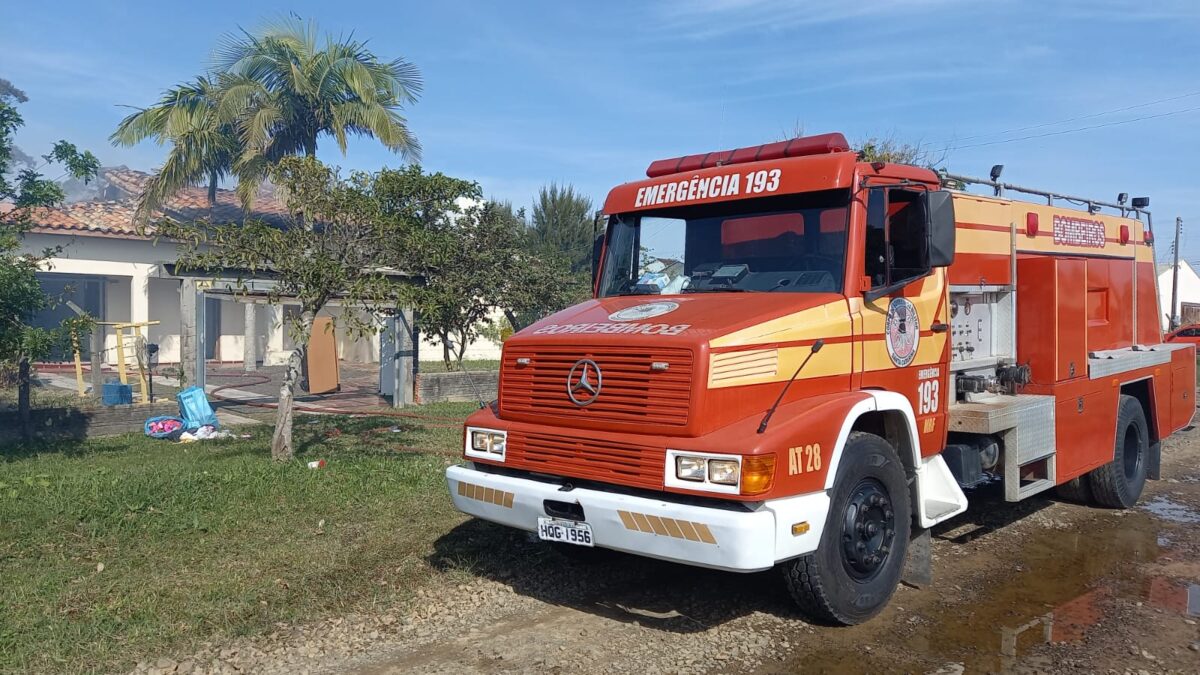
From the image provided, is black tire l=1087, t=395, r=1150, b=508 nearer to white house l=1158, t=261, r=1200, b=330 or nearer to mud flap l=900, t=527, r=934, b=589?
mud flap l=900, t=527, r=934, b=589

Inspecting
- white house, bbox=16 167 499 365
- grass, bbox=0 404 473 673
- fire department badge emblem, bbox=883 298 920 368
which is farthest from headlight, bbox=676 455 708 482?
white house, bbox=16 167 499 365

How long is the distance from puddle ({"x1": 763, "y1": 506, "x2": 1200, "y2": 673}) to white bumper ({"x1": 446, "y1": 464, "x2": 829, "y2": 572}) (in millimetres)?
701

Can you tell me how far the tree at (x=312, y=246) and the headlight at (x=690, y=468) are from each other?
476 cm

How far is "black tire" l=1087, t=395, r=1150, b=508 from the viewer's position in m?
8.35

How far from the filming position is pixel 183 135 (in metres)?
19.5

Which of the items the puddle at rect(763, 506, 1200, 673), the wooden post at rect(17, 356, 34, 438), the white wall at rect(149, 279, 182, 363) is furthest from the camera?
the white wall at rect(149, 279, 182, 363)

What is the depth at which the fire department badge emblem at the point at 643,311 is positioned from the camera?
5.51 m

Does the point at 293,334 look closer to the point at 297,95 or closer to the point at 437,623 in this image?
the point at 437,623

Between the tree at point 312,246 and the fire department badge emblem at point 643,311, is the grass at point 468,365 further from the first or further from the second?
the fire department badge emblem at point 643,311

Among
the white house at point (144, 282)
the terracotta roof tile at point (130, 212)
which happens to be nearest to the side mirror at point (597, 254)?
the white house at point (144, 282)

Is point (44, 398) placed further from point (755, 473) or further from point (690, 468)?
point (755, 473)

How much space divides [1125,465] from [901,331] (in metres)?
4.31

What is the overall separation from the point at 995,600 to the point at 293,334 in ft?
21.5

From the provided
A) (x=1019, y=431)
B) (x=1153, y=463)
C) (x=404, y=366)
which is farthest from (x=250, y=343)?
(x=1019, y=431)
